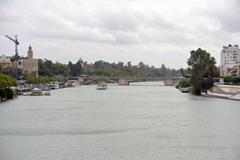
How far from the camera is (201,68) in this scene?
63.0 m

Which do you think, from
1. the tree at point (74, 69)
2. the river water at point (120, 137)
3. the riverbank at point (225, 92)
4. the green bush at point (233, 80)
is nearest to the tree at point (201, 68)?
the riverbank at point (225, 92)

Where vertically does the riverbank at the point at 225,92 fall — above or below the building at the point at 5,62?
below

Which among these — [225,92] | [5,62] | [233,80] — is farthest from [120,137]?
[5,62]

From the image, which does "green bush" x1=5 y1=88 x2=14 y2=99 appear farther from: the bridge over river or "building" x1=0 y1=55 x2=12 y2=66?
the bridge over river

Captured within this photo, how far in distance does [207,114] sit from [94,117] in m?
6.31

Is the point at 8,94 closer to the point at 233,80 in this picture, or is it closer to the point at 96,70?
the point at 233,80

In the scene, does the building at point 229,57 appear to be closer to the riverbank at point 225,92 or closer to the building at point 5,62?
the riverbank at point 225,92

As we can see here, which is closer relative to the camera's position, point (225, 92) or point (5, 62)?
point (225, 92)

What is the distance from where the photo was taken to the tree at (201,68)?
2462 inches

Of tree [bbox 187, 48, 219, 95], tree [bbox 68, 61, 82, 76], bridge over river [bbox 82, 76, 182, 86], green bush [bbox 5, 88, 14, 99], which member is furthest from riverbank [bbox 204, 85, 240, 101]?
tree [bbox 68, 61, 82, 76]

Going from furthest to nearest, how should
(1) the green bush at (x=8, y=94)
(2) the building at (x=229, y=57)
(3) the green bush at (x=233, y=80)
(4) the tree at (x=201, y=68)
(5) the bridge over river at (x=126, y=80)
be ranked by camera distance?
1. (5) the bridge over river at (x=126, y=80)
2. (2) the building at (x=229, y=57)
3. (4) the tree at (x=201, y=68)
4. (3) the green bush at (x=233, y=80)
5. (1) the green bush at (x=8, y=94)

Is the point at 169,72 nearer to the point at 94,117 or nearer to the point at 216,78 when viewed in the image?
the point at 216,78

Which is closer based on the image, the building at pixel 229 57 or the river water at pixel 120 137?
the river water at pixel 120 137

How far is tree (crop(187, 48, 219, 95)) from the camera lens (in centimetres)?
6253
